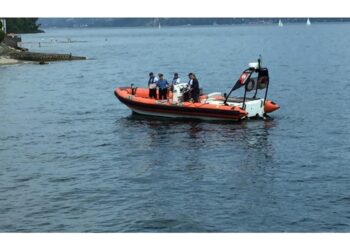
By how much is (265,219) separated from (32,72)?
5605cm

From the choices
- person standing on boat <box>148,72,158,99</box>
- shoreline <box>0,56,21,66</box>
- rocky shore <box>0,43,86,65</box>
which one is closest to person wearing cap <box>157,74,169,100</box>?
person standing on boat <box>148,72,158,99</box>

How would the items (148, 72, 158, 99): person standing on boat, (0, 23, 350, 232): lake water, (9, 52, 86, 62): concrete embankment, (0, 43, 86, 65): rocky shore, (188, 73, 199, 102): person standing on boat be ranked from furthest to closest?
(9, 52, 86, 62): concrete embankment
(0, 43, 86, 65): rocky shore
(148, 72, 158, 99): person standing on boat
(188, 73, 199, 102): person standing on boat
(0, 23, 350, 232): lake water

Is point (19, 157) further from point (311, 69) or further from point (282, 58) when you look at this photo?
point (282, 58)

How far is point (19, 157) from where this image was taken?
82.1 feet

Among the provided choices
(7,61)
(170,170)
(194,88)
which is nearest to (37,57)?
(7,61)

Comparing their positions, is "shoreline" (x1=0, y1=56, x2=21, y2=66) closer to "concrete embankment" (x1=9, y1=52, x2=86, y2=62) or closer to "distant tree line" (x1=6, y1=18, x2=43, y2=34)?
"concrete embankment" (x1=9, y1=52, x2=86, y2=62)

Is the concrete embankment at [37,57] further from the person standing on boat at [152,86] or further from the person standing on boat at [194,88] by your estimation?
the person standing on boat at [194,88]

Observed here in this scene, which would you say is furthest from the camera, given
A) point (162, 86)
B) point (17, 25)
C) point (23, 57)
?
point (17, 25)

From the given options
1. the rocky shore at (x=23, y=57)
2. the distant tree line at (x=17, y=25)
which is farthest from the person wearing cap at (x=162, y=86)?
the distant tree line at (x=17, y=25)

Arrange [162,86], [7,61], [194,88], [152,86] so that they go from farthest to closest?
[7,61] → [152,86] → [162,86] → [194,88]

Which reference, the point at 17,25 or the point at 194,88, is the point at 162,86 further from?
the point at 17,25

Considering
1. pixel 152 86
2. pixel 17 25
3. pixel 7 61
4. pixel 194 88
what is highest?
pixel 17 25
